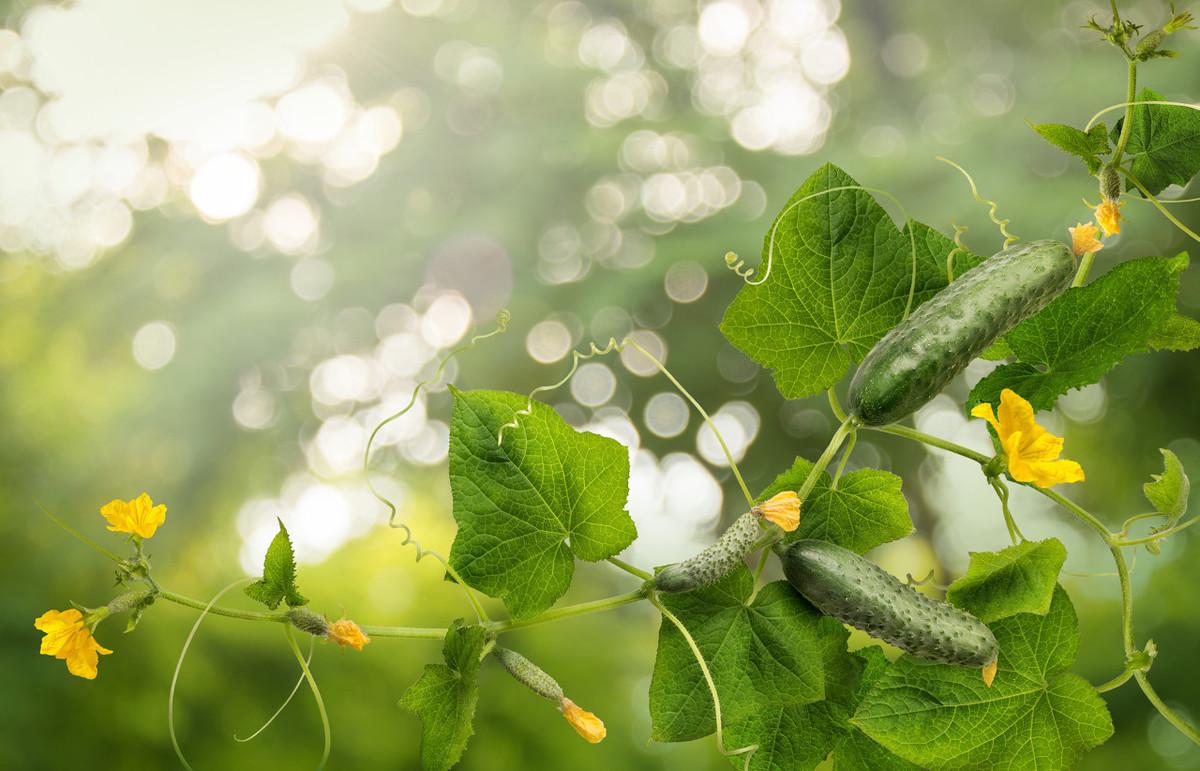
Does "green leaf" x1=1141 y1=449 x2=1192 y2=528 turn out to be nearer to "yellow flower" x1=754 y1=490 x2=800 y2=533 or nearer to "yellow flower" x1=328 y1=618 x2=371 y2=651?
"yellow flower" x1=754 y1=490 x2=800 y2=533

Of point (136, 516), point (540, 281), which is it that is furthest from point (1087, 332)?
point (540, 281)

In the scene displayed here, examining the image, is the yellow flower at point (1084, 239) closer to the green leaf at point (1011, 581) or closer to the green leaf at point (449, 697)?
the green leaf at point (1011, 581)

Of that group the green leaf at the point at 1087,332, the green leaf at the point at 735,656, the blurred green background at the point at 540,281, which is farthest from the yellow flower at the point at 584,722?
the blurred green background at the point at 540,281

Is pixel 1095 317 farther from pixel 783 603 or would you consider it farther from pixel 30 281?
pixel 30 281

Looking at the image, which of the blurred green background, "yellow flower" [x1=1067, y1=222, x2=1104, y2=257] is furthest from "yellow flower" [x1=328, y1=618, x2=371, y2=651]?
the blurred green background

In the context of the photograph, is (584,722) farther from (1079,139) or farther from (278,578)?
(1079,139)

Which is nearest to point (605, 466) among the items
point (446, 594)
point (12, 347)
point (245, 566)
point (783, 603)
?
point (783, 603)
